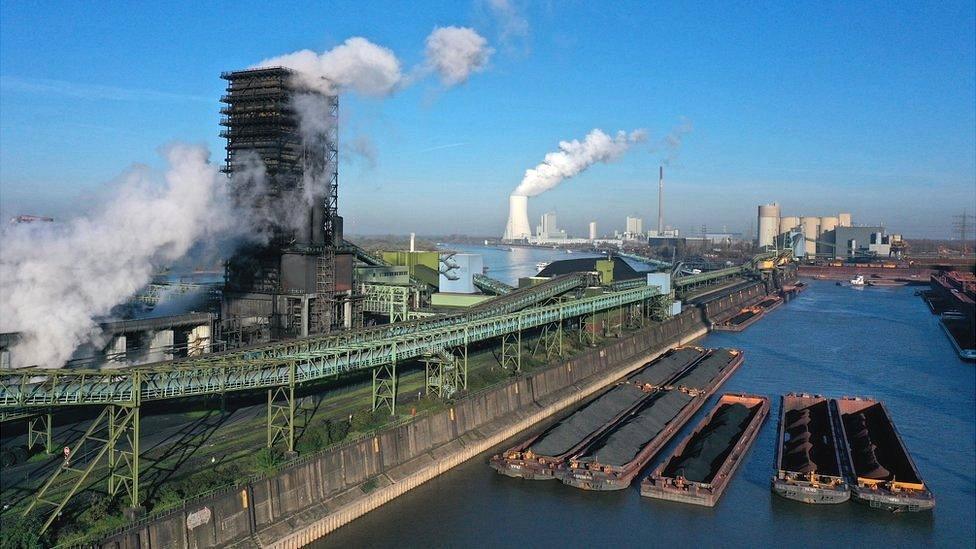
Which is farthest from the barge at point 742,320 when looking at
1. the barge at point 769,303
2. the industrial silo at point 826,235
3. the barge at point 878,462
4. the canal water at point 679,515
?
the industrial silo at point 826,235

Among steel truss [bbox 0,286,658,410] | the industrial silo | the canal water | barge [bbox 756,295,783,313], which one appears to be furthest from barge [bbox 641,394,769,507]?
the industrial silo

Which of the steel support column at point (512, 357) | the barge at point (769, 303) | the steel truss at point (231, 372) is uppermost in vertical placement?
the steel truss at point (231, 372)

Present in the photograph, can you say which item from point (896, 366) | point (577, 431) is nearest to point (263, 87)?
point (577, 431)

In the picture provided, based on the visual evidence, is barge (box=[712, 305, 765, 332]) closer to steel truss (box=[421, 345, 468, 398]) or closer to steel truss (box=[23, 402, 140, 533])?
steel truss (box=[421, 345, 468, 398])

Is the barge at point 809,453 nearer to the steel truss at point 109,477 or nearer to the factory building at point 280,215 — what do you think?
the steel truss at point 109,477

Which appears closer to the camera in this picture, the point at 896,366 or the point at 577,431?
the point at 577,431

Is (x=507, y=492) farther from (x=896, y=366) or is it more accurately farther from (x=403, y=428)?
(x=896, y=366)
